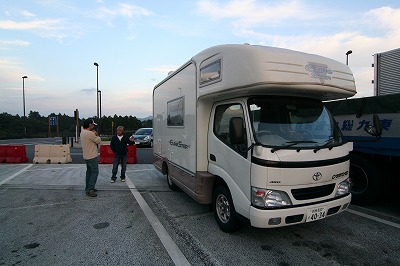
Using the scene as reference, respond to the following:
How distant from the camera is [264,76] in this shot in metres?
3.52

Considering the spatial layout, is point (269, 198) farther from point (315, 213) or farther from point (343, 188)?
point (343, 188)

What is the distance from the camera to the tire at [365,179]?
5598 mm

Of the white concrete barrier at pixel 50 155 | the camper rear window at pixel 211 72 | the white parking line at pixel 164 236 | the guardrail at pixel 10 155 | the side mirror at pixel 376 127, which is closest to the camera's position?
the white parking line at pixel 164 236

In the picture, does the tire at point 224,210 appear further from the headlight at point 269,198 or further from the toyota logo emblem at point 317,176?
the toyota logo emblem at point 317,176

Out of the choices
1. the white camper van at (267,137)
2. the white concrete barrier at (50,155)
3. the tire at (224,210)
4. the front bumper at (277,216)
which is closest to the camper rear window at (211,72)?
the white camper van at (267,137)

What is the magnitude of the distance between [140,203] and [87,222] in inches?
55.3

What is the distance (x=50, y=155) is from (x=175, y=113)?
8.70 meters

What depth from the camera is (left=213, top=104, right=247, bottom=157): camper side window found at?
402 centimetres

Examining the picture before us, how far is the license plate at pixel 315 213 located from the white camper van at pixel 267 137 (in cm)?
1

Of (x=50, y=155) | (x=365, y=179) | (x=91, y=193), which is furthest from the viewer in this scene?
(x=50, y=155)

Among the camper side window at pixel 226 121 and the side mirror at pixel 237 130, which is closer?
the side mirror at pixel 237 130

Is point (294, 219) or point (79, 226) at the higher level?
point (294, 219)

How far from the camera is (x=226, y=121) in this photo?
14.4 feet

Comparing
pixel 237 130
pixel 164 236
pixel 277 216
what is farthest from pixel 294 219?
pixel 164 236
